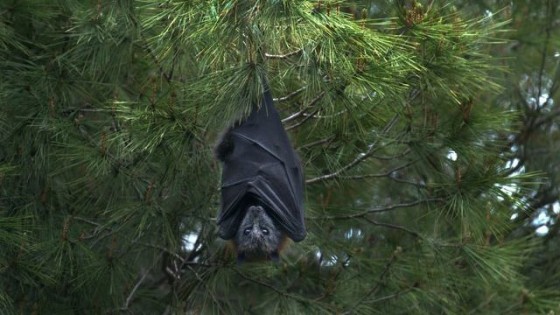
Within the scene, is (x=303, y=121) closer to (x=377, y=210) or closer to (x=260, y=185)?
(x=377, y=210)

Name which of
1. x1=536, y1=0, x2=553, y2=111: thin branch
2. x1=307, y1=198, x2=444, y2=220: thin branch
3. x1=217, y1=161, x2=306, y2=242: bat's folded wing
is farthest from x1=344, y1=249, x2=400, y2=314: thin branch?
x1=536, y1=0, x2=553, y2=111: thin branch

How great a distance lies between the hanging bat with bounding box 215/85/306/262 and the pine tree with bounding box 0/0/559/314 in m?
0.15

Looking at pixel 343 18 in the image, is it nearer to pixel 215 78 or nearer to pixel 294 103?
pixel 215 78

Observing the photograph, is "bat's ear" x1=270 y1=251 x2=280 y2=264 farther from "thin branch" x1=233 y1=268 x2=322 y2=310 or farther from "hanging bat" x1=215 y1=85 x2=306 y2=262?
"thin branch" x1=233 y1=268 x2=322 y2=310

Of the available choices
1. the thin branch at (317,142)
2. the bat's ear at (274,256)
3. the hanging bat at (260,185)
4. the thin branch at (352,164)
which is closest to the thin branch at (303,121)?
the thin branch at (317,142)

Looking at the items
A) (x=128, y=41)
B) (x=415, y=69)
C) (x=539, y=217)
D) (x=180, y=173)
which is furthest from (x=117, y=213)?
(x=539, y=217)

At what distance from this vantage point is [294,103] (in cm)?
740

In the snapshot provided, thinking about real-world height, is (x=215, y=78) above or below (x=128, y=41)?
below

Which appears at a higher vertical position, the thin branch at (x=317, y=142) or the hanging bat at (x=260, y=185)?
the thin branch at (x=317, y=142)

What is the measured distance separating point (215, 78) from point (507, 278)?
2.24 metres

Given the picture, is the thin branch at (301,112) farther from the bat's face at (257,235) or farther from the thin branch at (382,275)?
the thin branch at (382,275)

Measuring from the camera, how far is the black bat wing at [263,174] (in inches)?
246

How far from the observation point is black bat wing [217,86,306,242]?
6.25 meters

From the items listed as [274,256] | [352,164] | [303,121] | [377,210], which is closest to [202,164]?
[303,121]
